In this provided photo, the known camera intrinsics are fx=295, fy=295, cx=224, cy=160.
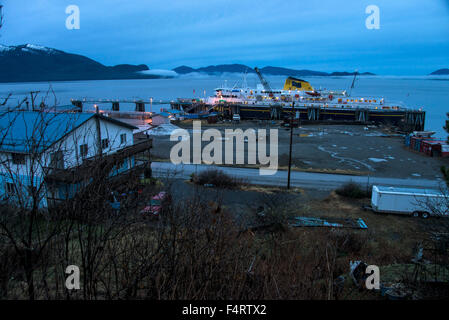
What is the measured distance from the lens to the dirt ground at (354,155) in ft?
75.2

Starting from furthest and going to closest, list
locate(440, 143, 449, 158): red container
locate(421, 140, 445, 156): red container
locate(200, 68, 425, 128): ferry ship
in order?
locate(200, 68, 425, 128): ferry ship, locate(421, 140, 445, 156): red container, locate(440, 143, 449, 158): red container

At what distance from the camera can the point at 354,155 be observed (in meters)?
28.0

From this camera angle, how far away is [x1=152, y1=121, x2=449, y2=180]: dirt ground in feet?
75.2

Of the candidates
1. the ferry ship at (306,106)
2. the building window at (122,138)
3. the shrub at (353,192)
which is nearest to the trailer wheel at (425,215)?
the shrub at (353,192)

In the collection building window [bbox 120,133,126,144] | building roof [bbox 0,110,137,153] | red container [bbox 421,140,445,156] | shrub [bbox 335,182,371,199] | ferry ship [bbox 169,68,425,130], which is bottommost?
shrub [bbox 335,182,371,199]

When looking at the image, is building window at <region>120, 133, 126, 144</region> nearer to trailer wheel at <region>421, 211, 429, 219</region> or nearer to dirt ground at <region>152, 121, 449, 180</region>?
dirt ground at <region>152, 121, 449, 180</region>

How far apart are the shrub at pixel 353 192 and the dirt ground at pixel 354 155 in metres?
5.04

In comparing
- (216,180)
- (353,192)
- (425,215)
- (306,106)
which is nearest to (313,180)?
(353,192)

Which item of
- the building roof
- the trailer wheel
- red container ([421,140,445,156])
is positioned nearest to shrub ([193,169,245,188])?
the building roof

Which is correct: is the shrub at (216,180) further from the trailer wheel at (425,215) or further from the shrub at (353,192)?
the trailer wheel at (425,215)

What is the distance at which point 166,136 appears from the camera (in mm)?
37500

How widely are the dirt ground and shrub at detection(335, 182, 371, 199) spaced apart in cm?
504

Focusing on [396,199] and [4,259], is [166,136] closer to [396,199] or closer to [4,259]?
[396,199]
